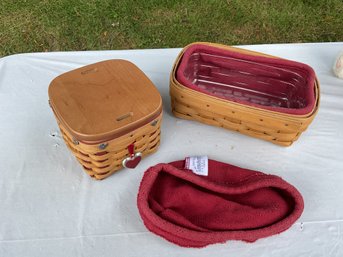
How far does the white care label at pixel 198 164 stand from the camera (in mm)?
625

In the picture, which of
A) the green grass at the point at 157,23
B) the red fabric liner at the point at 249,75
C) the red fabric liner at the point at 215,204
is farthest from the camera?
the green grass at the point at 157,23

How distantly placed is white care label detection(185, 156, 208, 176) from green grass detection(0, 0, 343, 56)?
0.74 m

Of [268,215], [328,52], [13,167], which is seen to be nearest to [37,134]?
[13,167]

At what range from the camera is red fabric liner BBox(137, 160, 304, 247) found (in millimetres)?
539

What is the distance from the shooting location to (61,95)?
58cm

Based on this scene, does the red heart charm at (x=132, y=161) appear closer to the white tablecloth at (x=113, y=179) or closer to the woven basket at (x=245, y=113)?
the white tablecloth at (x=113, y=179)

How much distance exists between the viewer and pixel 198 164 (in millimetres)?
634

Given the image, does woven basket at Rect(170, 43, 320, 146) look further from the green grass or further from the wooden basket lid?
the green grass

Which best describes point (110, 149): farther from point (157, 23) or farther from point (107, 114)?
point (157, 23)

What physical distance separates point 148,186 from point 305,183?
30 centimetres

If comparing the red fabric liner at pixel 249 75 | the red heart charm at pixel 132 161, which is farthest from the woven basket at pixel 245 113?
the red heart charm at pixel 132 161

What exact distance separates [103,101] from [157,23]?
0.88m

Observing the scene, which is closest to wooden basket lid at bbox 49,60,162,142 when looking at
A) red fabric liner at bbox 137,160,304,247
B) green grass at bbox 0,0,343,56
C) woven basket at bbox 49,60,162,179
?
woven basket at bbox 49,60,162,179

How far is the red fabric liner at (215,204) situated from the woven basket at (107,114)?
7 centimetres
